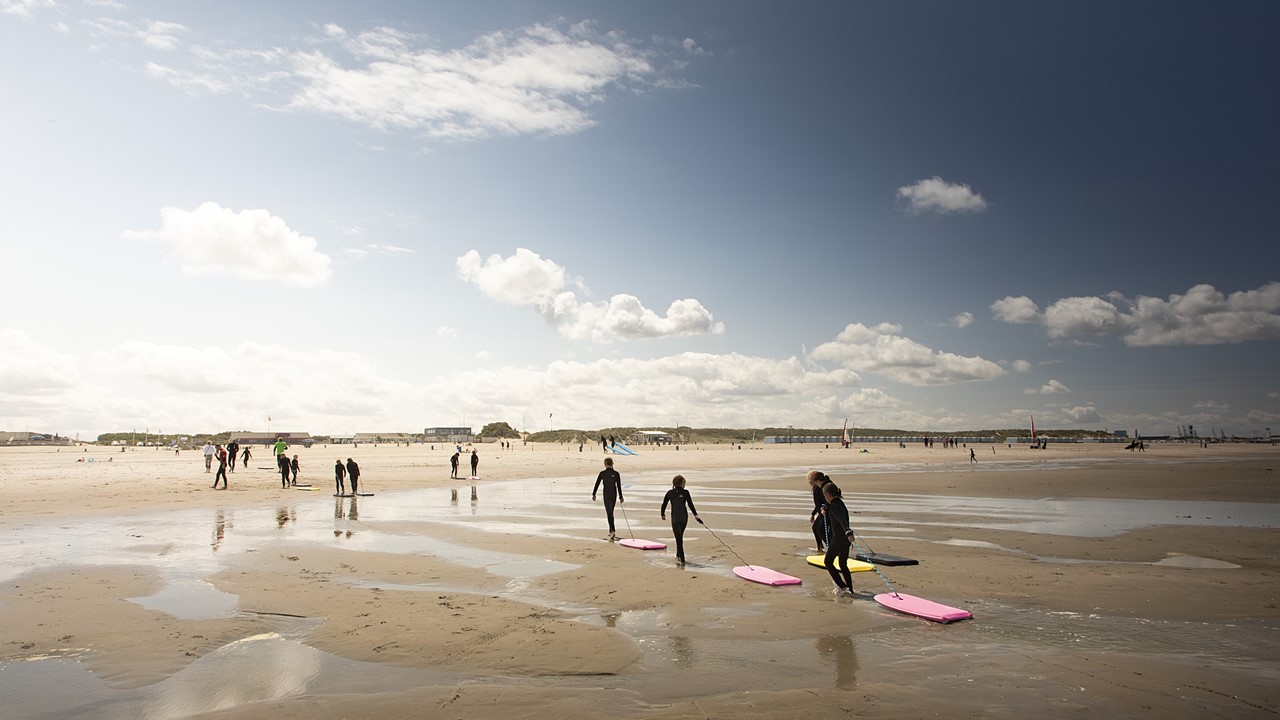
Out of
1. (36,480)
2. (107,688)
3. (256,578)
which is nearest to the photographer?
(107,688)

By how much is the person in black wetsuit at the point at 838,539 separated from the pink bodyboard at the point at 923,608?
2.28 ft

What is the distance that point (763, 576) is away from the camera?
11.3 meters

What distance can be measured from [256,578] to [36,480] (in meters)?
33.4

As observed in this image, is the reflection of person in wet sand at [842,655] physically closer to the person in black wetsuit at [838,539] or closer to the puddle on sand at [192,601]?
the person in black wetsuit at [838,539]

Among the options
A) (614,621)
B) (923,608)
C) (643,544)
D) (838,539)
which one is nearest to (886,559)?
(838,539)

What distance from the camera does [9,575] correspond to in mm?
11625

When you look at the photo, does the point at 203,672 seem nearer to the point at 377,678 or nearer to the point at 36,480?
the point at 377,678

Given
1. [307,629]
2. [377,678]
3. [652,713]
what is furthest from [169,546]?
[652,713]

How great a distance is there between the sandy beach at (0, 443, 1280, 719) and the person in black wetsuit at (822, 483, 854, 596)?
36cm

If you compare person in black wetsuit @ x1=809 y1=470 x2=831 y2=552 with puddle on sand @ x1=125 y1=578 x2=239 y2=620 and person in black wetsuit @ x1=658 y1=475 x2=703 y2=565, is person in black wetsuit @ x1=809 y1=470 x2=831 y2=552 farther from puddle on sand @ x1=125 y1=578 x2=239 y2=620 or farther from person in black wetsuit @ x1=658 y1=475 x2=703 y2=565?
puddle on sand @ x1=125 y1=578 x2=239 y2=620

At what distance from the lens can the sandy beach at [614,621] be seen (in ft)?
20.2

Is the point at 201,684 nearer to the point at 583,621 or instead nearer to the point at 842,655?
the point at 583,621

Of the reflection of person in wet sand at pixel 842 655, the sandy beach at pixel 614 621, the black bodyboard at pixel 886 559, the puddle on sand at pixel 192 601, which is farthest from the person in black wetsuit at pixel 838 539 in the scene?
the puddle on sand at pixel 192 601

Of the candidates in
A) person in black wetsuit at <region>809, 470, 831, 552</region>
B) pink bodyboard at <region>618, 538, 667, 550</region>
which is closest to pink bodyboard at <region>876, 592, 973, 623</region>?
person in black wetsuit at <region>809, 470, 831, 552</region>
